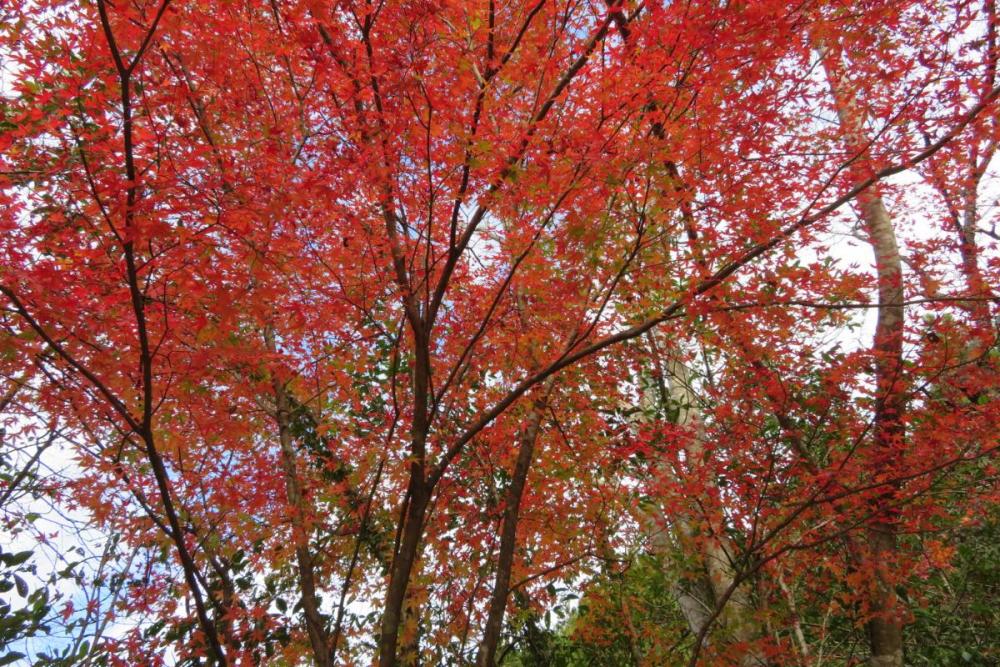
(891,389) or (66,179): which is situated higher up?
(66,179)

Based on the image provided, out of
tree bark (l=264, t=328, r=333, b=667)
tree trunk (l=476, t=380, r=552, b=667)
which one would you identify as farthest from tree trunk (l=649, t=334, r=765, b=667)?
tree bark (l=264, t=328, r=333, b=667)

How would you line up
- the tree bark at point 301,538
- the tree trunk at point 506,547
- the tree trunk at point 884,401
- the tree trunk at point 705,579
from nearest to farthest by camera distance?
1. the tree trunk at point 506,547
2. the tree bark at point 301,538
3. the tree trunk at point 884,401
4. the tree trunk at point 705,579

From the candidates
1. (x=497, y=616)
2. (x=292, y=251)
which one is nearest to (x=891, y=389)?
(x=497, y=616)

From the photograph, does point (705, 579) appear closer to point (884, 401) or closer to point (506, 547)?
point (884, 401)

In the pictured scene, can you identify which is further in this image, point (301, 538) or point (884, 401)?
point (884, 401)

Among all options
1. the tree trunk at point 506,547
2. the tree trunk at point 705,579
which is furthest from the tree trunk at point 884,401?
the tree trunk at point 506,547

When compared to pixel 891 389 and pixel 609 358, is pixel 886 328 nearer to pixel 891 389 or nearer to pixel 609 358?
pixel 891 389

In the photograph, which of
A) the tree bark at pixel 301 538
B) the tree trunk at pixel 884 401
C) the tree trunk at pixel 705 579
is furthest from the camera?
the tree trunk at pixel 705 579

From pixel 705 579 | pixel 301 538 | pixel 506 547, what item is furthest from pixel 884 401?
pixel 301 538

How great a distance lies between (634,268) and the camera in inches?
202

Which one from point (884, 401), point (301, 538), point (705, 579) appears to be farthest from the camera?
point (705, 579)

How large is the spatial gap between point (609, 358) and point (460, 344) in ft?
6.22

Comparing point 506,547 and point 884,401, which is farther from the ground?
point 884,401

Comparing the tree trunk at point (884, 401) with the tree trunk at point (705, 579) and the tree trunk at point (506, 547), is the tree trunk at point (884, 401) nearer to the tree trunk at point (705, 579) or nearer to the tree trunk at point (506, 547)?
the tree trunk at point (705, 579)
